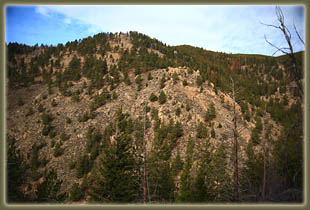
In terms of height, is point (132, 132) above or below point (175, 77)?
below

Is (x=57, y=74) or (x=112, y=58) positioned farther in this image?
(x=112, y=58)

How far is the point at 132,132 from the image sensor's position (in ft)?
72.4

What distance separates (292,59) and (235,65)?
7369 cm

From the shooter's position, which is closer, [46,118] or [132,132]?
[132,132]

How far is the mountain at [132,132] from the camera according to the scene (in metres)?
9.79

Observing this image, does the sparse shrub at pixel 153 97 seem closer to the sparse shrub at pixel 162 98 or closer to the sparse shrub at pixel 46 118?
the sparse shrub at pixel 162 98

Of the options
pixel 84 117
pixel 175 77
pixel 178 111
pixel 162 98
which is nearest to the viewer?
pixel 178 111

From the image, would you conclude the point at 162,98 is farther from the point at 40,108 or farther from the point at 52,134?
the point at 40,108

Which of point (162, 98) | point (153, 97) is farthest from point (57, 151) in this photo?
point (162, 98)

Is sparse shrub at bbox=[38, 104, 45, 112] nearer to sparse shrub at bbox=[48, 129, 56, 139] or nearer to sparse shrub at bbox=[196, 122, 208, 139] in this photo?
sparse shrub at bbox=[48, 129, 56, 139]

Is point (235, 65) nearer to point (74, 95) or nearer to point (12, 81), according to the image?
point (74, 95)

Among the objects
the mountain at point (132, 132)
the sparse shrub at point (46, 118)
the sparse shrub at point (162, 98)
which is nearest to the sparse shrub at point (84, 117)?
the mountain at point (132, 132)

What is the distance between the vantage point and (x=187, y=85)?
3031 centimetres

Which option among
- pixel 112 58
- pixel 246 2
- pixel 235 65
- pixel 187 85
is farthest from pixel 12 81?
pixel 235 65
